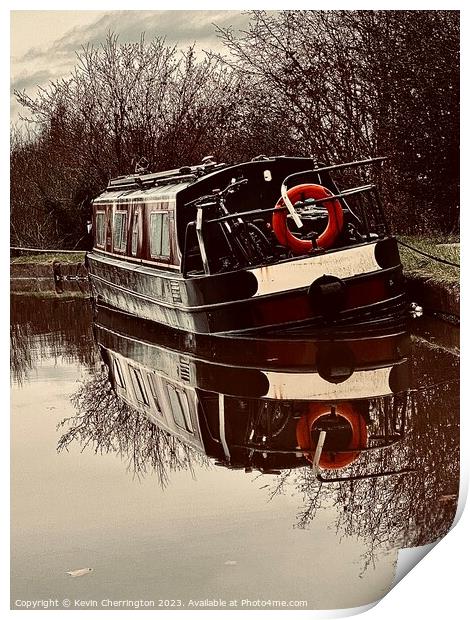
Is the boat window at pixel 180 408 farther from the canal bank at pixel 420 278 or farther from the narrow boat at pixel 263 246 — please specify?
the canal bank at pixel 420 278

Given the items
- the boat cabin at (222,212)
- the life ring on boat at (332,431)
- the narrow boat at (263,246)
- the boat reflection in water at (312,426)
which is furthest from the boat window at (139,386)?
the life ring on boat at (332,431)

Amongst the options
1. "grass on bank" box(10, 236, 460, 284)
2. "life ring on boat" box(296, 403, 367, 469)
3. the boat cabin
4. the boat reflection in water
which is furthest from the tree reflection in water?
the boat cabin

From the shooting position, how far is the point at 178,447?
12.3 ft

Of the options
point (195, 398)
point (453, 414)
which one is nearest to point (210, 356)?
point (195, 398)

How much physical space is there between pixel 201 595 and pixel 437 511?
62 cm

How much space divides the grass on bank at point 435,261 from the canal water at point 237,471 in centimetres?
13

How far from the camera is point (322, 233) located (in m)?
3.83

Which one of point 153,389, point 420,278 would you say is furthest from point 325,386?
point 153,389

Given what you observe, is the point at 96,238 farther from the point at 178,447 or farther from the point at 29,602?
the point at 29,602

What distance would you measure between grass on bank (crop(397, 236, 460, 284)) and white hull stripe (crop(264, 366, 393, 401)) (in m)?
0.26

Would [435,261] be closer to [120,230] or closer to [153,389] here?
[153,389]

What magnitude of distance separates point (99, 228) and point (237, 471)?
→ 2.69 ft

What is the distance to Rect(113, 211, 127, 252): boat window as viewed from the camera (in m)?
4.14

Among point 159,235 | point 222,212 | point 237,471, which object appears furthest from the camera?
point 159,235
